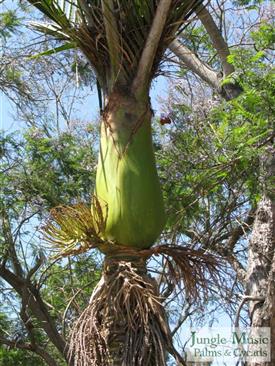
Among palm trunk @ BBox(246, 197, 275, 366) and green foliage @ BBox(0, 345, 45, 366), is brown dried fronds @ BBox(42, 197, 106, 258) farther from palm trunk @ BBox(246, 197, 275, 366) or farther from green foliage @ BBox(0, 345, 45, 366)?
green foliage @ BBox(0, 345, 45, 366)

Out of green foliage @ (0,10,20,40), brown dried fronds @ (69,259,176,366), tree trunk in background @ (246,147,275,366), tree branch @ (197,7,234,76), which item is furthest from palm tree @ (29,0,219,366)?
green foliage @ (0,10,20,40)

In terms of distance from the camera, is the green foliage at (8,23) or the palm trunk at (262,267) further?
the green foliage at (8,23)

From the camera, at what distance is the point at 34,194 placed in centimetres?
886

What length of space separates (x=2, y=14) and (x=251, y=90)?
4.48 meters

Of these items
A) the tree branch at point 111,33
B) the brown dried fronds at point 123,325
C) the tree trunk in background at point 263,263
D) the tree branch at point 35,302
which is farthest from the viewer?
the tree branch at point 35,302

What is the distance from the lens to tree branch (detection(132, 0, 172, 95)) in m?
3.25

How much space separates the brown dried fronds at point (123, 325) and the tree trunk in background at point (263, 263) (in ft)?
8.72

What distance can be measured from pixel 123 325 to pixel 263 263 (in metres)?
3.15

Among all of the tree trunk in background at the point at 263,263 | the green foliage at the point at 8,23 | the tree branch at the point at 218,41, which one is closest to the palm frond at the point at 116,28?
the tree trunk in background at the point at 263,263

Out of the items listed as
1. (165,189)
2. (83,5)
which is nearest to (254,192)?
(165,189)

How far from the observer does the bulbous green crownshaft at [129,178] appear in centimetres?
309

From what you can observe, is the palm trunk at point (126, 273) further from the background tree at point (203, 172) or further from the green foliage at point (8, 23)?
the green foliage at point (8, 23)

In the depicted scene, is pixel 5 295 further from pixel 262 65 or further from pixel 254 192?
pixel 262 65

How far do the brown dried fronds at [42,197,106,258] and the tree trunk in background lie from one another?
9.01 feet
